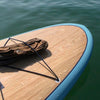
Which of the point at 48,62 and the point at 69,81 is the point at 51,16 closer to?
the point at 48,62

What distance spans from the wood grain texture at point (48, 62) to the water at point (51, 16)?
2.76 ft

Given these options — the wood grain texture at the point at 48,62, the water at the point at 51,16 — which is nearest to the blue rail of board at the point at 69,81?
the wood grain texture at the point at 48,62

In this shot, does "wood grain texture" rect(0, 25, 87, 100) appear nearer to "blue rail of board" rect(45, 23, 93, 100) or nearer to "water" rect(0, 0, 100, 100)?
"blue rail of board" rect(45, 23, 93, 100)

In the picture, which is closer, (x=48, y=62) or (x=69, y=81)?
(x=69, y=81)

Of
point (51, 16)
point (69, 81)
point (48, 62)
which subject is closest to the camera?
point (69, 81)

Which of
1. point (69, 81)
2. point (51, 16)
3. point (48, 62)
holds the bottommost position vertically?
point (69, 81)

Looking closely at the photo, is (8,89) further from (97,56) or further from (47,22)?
(47,22)

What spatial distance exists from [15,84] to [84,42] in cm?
211

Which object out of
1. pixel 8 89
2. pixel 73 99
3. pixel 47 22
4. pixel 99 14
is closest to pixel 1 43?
pixel 8 89

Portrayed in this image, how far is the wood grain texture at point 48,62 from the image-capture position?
247cm

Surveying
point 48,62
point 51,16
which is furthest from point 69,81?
point 51,16

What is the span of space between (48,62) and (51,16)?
4.15m

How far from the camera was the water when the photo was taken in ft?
15.5

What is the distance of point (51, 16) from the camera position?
22.3ft
